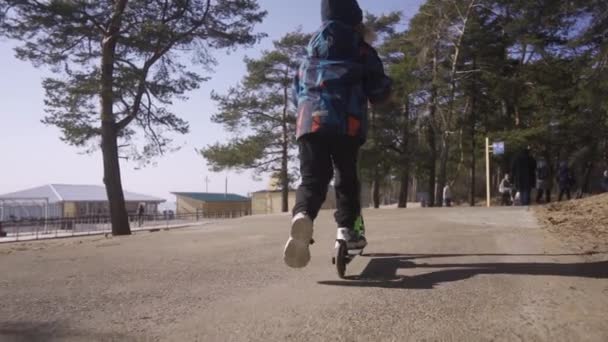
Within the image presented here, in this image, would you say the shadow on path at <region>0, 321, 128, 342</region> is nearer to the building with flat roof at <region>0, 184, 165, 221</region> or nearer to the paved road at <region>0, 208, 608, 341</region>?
the paved road at <region>0, 208, 608, 341</region>

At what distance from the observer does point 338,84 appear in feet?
9.26

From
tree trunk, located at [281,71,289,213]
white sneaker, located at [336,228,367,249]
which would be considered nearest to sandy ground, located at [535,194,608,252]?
white sneaker, located at [336,228,367,249]

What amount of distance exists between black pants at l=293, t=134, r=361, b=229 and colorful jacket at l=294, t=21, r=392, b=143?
0.27ft

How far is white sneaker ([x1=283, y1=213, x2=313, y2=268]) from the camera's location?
2.56 m

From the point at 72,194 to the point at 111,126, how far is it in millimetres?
37042

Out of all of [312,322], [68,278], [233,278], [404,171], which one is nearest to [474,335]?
[312,322]

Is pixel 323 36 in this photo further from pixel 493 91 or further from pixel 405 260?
pixel 493 91

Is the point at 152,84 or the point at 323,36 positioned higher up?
the point at 152,84

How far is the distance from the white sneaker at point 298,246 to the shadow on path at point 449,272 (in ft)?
0.50

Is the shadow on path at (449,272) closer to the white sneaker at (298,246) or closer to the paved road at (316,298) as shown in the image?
the paved road at (316,298)

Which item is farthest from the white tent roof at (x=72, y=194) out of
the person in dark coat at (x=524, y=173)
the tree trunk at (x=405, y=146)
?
the person in dark coat at (x=524, y=173)

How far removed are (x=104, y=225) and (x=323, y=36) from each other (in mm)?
33649

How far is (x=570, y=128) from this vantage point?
27500 mm

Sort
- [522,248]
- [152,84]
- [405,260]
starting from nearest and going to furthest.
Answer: [405,260], [522,248], [152,84]
